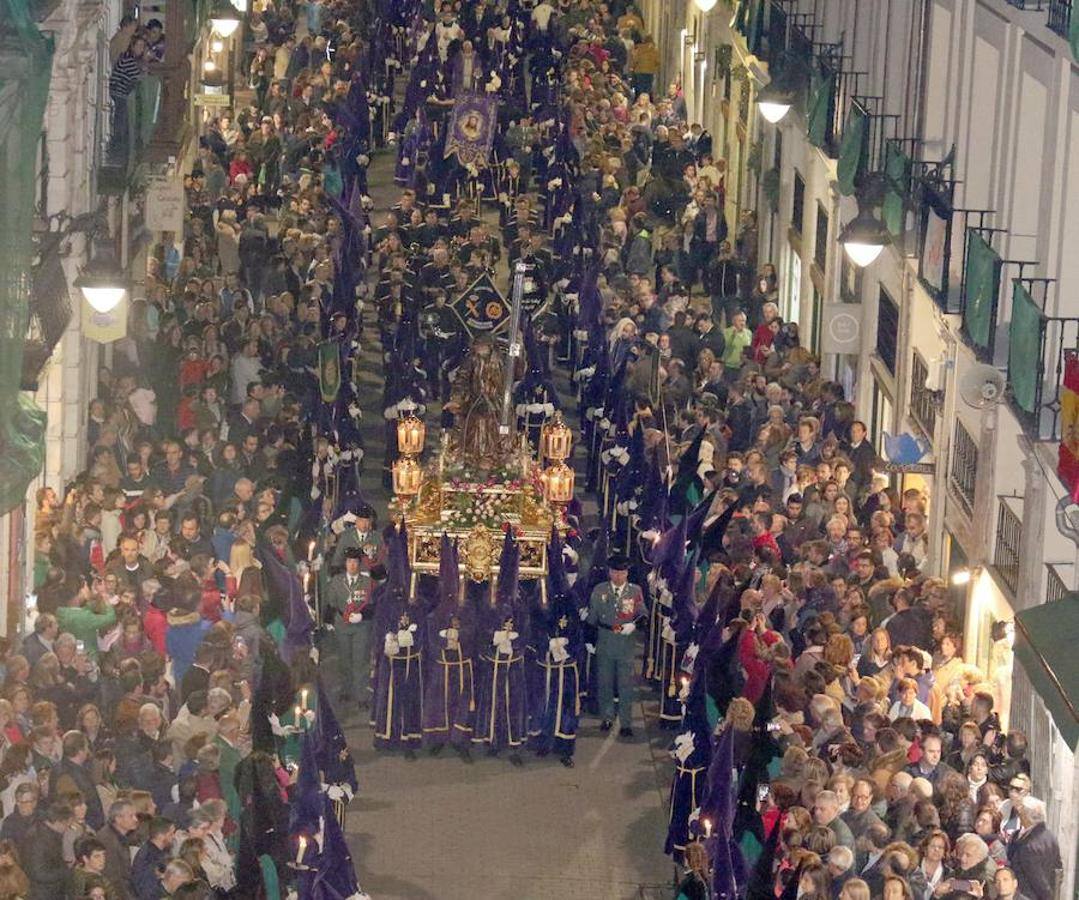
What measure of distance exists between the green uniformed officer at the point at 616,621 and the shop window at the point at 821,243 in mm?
10389

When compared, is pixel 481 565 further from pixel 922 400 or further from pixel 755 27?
pixel 755 27

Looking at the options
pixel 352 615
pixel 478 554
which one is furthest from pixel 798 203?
pixel 352 615

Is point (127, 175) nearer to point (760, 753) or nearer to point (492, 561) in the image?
point (492, 561)

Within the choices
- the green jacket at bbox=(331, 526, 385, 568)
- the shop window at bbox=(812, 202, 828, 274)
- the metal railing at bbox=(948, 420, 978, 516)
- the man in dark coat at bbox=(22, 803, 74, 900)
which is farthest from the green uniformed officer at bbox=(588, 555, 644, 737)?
the shop window at bbox=(812, 202, 828, 274)

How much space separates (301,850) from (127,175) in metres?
12.3

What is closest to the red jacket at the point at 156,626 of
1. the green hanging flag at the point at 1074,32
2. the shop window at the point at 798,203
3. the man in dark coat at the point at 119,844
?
the man in dark coat at the point at 119,844

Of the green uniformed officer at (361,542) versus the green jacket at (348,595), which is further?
the green uniformed officer at (361,542)

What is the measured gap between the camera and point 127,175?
33.8m

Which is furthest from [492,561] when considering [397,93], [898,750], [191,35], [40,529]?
[397,93]

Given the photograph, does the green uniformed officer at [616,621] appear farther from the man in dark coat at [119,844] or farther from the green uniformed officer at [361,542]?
the man in dark coat at [119,844]

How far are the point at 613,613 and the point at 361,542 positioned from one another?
8.31 ft

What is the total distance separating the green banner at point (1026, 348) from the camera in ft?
84.0

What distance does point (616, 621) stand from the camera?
1117 inches

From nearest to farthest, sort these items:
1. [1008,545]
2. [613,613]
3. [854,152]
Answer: [1008,545] < [613,613] < [854,152]
